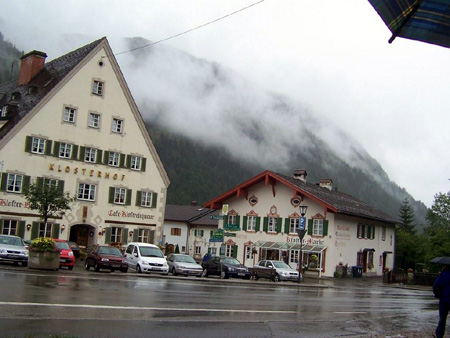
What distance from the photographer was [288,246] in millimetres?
47375

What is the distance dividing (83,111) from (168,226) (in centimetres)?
2856

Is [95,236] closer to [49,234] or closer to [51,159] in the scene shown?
[49,234]

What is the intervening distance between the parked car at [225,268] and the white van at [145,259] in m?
4.73

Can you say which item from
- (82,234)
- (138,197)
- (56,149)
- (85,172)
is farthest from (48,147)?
(138,197)

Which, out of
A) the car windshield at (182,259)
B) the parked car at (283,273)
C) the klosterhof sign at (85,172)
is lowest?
the parked car at (283,273)

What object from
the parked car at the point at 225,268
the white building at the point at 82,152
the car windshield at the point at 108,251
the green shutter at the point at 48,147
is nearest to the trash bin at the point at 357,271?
the parked car at the point at 225,268

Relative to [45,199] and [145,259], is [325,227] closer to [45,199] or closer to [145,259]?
[145,259]

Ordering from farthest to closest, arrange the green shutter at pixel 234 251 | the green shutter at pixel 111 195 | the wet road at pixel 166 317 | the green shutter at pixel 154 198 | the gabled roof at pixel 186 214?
the gabled roof at pixel 186 214, the green shutter at pixel 234 251, the green shutter at pixel 154 198, the green shutter at pixel 111 195, the wet road at pixel 166 317

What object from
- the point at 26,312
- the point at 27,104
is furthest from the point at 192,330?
the point at 27,104

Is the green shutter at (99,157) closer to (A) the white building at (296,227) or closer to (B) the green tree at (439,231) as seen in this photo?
(A) the white building at (296,227)

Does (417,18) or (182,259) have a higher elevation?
(417,18)

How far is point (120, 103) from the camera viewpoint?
4725 centimetres

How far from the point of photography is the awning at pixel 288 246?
45.6m

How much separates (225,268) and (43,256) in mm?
12848
